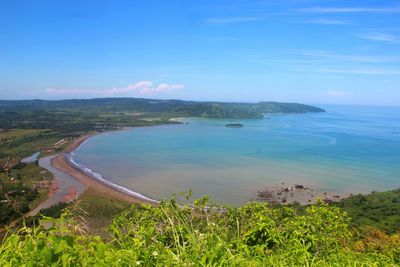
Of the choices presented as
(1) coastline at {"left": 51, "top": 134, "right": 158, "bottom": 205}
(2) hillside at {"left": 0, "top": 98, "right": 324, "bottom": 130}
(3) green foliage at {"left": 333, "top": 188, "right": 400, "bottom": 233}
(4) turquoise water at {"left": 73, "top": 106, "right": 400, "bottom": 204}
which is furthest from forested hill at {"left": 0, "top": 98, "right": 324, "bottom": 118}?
(3) green foliage at {"left": 333, "top": 188, "right": 400, "bottom": 233}

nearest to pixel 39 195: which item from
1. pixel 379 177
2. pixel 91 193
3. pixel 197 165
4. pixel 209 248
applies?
pixel 91 193

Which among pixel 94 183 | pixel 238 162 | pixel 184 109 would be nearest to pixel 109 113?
pixel 184 109

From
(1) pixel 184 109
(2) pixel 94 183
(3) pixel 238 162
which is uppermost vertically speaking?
(1) pixel 184 109

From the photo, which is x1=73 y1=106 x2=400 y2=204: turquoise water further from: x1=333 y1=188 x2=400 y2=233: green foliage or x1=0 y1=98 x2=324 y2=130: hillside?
x1=0 y1=98 x2=324 y2=130: hillside

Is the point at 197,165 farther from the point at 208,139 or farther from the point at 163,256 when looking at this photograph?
the point at 163,256

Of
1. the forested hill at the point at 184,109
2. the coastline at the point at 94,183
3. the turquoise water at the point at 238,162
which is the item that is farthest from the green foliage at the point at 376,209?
the forested hill at the point at 184,109

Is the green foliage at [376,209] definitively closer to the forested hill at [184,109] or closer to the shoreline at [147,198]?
the shoreline at [147,198]

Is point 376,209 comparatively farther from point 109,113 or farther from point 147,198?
point 109,113
